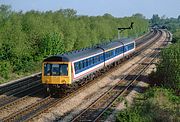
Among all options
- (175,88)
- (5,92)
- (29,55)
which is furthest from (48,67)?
(29,55)

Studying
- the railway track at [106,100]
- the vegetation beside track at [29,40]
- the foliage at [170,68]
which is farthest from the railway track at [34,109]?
the vegetation beside track at [29,40]

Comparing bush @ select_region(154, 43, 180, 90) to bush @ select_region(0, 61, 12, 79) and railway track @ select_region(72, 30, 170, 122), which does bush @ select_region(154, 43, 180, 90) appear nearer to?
railway track @ select_region(72, 30, 170, 122)

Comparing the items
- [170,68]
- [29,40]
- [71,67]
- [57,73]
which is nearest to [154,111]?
[71,67]

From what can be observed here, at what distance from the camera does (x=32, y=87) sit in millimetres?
31719

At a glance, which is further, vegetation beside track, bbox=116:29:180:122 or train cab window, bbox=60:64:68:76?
train cab window, bbox=60:64:68:76

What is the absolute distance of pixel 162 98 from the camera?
24.8m

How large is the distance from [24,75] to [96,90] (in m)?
12.6

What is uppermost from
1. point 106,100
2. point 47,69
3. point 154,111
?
point 47,69

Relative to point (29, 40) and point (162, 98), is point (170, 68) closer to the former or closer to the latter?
point (162, 98)

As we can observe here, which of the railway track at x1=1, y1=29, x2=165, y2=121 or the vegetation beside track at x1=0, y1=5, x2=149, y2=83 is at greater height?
the vegetation beside track at x1=0, y1=5, x2=149, y2=83

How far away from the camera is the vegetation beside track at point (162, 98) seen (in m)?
19.2

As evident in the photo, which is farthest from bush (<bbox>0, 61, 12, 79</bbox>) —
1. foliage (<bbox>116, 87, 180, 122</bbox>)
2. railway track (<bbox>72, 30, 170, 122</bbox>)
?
foliage (<bbox>116, 87, 180, 122</bbox>)

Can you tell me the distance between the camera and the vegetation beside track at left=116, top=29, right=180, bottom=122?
19.2m

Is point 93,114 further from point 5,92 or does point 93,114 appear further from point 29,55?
point 29,55
